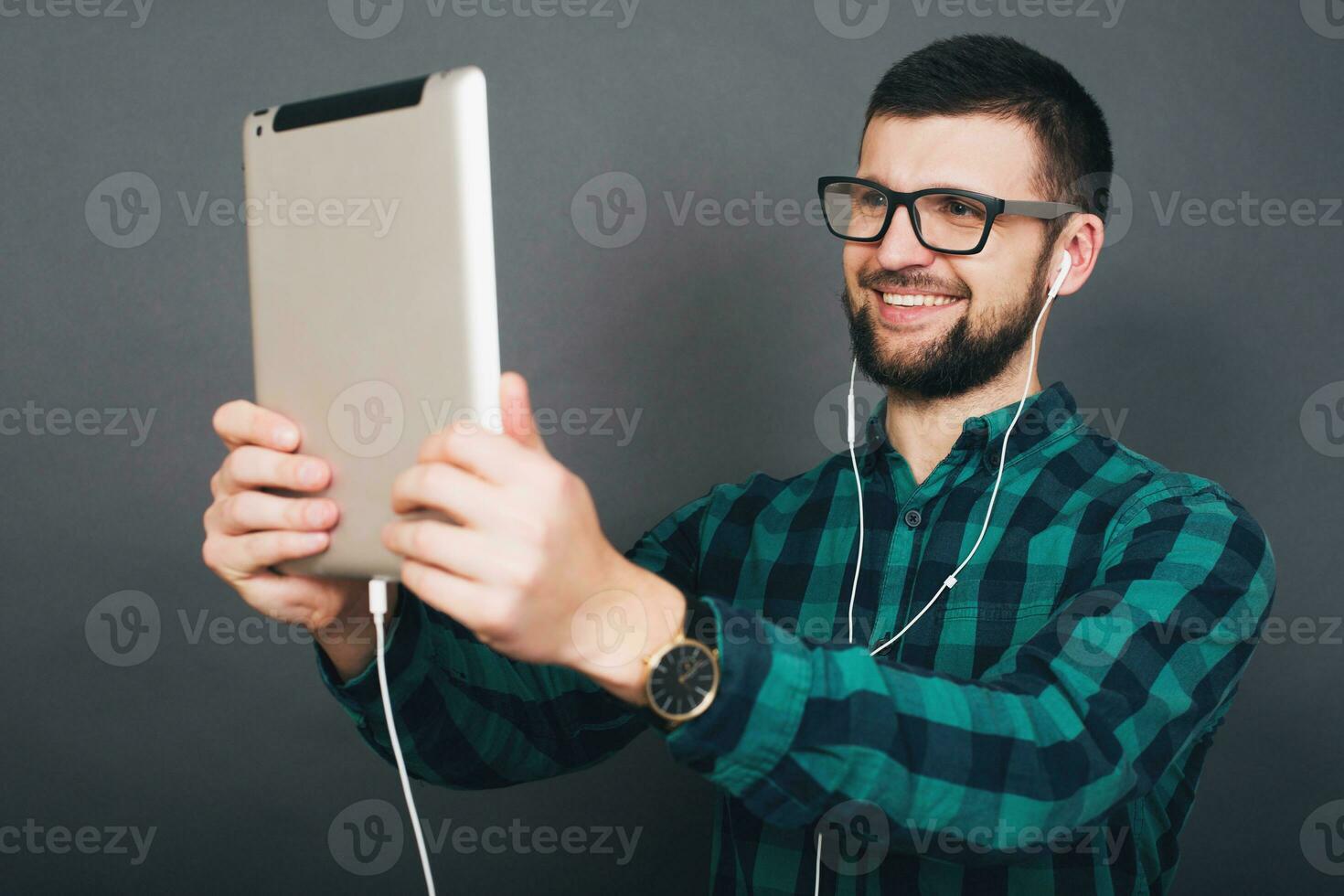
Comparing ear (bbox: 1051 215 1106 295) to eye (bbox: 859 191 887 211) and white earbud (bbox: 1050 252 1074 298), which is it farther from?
eye (bbox: 859 191 887 211)

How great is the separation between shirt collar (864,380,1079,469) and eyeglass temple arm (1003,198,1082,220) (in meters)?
0.23

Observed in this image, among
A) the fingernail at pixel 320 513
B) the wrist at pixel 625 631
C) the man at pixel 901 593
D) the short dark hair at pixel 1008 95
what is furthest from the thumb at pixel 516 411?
the short dark hair at pixel 1008 95

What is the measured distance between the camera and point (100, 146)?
6.69ft

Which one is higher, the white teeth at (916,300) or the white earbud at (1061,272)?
the white earbud at (1061,272)

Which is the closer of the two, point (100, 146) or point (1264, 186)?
point (100, 146)

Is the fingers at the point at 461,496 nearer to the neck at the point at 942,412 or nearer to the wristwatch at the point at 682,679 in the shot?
the wristwatch at the point at 682,679

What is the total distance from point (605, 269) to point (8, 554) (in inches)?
46.8

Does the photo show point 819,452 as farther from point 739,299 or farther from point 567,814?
point 567,814

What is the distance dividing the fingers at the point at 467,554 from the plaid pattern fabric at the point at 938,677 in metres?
0.17

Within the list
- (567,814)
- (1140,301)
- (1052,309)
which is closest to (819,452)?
(1052,309)

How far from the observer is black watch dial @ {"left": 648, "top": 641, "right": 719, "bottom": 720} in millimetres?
812

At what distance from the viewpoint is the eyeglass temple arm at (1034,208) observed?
4.89 ft

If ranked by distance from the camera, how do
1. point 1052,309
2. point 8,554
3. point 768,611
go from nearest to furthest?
1. point 768,611
2. point 8,554
3. point 1052,309

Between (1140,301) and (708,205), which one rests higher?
(708,205)
